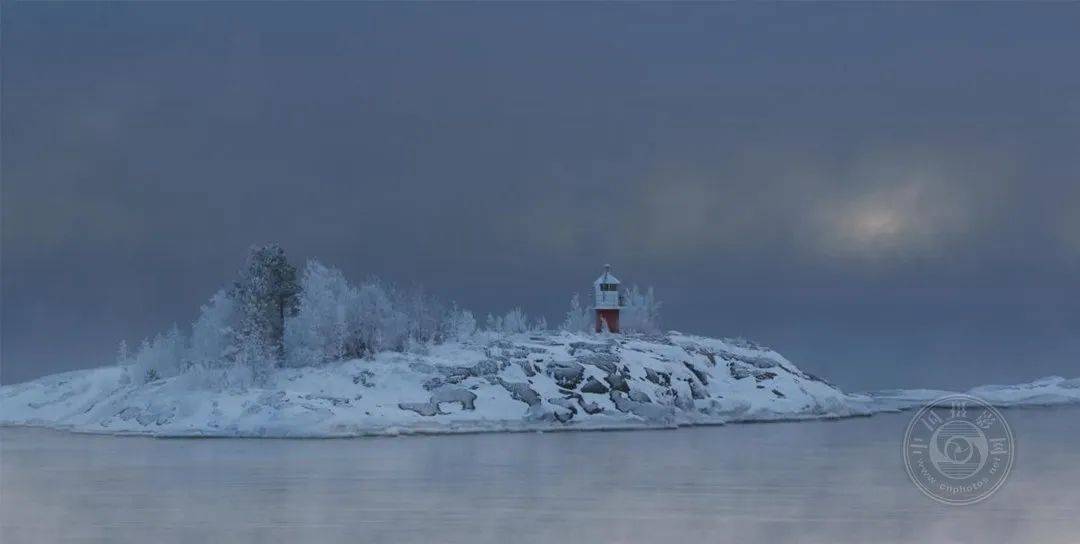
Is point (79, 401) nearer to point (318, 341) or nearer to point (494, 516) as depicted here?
point (318, 341)

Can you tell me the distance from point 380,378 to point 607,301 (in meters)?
15.2

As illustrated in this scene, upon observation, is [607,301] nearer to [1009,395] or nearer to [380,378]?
[380,378]

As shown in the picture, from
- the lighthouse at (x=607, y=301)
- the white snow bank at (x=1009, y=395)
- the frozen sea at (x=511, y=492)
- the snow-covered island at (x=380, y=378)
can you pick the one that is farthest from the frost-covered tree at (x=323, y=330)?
the white snow bank at (x=1009, y=395)

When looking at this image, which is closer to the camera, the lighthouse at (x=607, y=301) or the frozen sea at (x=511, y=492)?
the frozen sea at (x=511, y=492)

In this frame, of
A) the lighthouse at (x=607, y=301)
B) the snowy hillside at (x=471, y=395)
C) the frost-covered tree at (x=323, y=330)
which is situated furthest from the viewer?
the lighthouse at (x=607, y=301)

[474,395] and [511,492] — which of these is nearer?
[511,492]

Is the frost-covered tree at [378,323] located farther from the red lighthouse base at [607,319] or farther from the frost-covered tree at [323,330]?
the red lighthouse base at [607,319]

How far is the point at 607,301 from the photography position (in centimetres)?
6019

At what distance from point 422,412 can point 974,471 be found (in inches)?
833

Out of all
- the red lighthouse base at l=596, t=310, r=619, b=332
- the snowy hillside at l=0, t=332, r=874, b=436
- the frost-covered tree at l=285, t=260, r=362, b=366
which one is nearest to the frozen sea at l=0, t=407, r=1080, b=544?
the snowy hillside at l=0, t=332, r=874, b=436

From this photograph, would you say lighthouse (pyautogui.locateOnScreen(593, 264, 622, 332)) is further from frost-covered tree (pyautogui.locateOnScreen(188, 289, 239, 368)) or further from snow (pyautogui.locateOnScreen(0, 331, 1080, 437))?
frost-covered tree (pyautogui.locateOnScreen(188, 289, 239, 368))

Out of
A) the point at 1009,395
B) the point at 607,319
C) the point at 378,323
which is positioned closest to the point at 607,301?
the point at 607,319

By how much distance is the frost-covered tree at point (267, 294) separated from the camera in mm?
50219

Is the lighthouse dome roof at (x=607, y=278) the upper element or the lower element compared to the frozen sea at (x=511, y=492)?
upper
